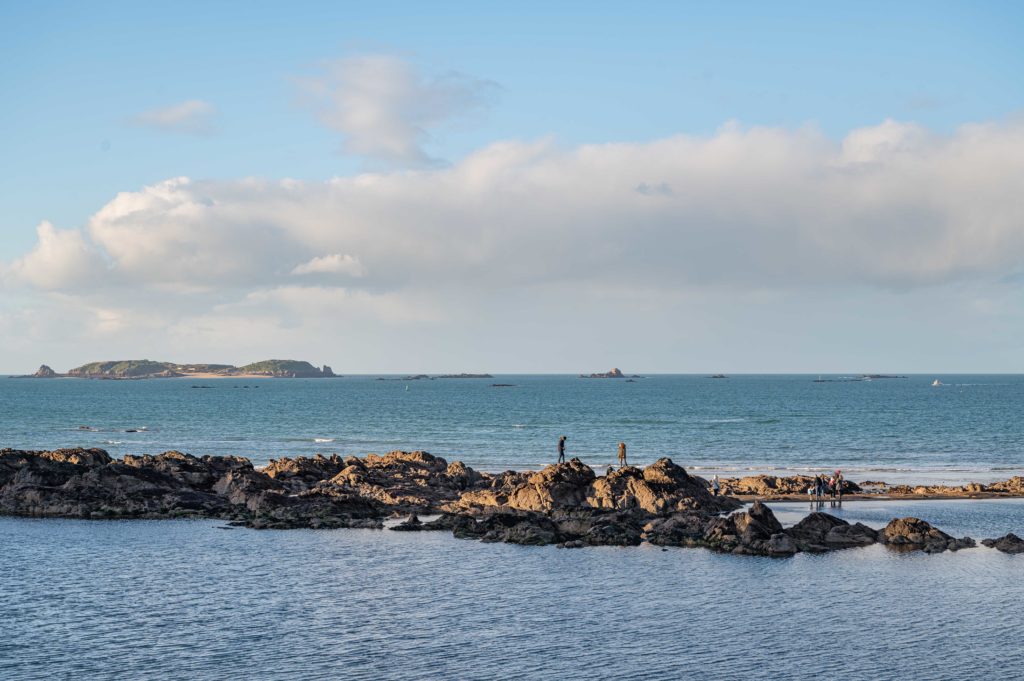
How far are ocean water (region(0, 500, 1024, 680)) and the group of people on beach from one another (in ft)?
55.7

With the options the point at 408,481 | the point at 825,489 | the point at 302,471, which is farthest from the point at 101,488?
the point at 825,489

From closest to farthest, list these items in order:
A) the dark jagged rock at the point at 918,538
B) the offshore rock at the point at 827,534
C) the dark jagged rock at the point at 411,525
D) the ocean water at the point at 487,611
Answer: the ocean water at the point at 487,611
the dark jagged rock at the point at 918,538
the offshore rock at the point at 827,534
the dark jagged rock at the point at 411,525

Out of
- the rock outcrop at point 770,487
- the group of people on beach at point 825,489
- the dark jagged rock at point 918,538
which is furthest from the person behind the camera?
the rock outcrop at point 770,487

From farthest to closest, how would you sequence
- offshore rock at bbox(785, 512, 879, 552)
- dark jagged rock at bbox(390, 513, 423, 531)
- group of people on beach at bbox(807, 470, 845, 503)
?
group of people on beach at bbox(807, 470, 845, 503) < dark jagged rock at bbox(390, 513, 423, 531) < offshore rock at bbox(785, 512, 879, 552)

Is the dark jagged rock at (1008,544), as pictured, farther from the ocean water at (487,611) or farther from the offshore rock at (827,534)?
the offshore rock at (827,534)

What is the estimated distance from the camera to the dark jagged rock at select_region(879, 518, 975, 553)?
45531 mm

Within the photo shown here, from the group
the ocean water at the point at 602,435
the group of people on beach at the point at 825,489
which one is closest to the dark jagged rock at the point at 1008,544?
the group of people on beach at the point at 825,489

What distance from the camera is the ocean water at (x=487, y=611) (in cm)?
2816

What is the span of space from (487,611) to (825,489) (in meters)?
38.4

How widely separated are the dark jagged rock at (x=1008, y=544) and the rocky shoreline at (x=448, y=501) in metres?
0.10

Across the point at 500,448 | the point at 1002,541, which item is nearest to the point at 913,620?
the point at 1002,541

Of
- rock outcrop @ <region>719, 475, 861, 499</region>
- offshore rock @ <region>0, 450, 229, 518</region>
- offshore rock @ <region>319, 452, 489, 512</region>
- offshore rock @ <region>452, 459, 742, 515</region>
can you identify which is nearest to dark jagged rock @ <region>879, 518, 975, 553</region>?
offshore rock @ <region>452, 459, 742, 515</region>

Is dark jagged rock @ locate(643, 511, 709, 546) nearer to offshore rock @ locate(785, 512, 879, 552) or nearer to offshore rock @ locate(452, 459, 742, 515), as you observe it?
offshore rock @ locate(452, 459, 742, 515)

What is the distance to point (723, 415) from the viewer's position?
171 m
